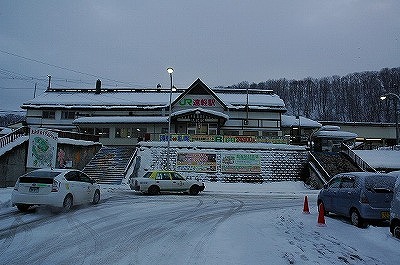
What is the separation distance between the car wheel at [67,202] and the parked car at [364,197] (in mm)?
9549

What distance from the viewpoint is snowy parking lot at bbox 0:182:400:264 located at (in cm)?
604

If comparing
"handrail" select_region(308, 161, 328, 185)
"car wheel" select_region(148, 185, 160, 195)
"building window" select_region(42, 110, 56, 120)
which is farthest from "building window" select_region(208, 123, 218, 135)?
"building window" select_region(42, 110, 56, 120)

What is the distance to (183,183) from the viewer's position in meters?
20.2

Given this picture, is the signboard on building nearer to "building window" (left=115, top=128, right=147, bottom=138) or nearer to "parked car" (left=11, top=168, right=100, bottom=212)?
"parked car" (left=11, top=168, right=100, bottom=212)

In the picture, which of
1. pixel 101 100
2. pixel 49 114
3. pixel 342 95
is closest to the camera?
pixel 49 114

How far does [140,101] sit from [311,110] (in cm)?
7494

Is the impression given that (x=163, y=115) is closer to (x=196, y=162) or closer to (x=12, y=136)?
(x=196, y=162)

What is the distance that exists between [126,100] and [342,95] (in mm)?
82784

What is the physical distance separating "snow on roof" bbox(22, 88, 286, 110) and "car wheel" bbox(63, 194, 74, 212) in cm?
3219

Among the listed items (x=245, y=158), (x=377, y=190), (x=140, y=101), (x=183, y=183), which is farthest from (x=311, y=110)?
(x=377, y=190)

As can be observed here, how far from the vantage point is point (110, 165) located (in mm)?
29812

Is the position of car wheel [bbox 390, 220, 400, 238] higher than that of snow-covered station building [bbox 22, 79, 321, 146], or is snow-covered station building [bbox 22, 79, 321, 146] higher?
snow-covered station building [bbox 22, 79, 321, 146]

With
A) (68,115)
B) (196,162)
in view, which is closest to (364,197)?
(196,162)

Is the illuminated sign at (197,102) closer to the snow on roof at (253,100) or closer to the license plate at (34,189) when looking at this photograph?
the snow on roof at (253,100)
